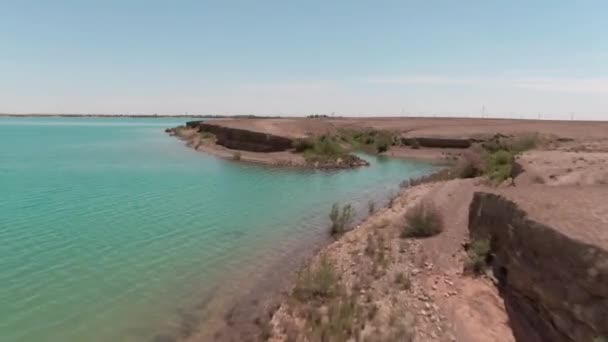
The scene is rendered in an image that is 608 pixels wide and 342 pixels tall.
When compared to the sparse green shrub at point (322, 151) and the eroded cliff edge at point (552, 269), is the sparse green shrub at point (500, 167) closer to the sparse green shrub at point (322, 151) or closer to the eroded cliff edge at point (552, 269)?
the eroded cliff edge at point (552, 269)

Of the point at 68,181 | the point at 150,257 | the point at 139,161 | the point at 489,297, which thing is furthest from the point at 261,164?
the point at 489,297

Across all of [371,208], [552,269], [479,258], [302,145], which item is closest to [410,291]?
[479,258]

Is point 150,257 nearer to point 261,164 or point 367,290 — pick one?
point 367,290

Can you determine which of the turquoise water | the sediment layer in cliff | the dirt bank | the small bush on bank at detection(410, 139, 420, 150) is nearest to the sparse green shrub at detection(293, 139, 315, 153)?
the sediment layer in cliff

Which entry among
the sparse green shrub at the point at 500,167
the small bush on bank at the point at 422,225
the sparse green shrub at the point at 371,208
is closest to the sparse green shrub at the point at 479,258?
the small bush on bank at the point at 422,225

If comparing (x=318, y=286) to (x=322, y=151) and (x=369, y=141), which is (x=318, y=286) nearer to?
(x=322, y=151)

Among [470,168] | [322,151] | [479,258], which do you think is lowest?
[322,151]
